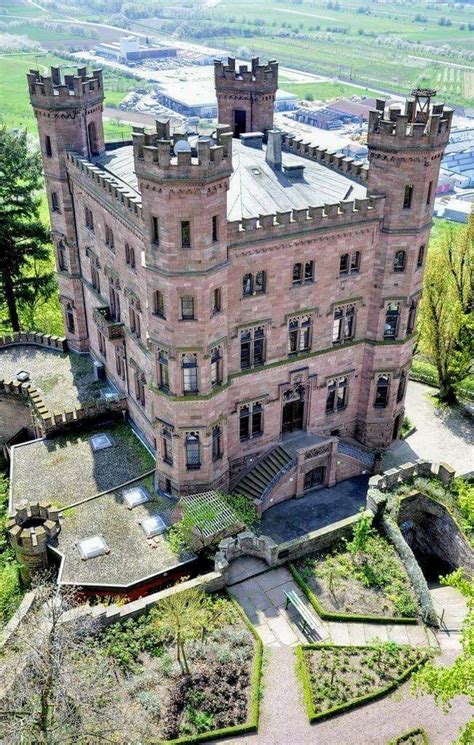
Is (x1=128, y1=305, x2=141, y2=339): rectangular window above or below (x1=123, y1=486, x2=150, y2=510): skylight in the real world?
above

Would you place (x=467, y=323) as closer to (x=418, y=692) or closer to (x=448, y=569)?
(x=448, y=569)

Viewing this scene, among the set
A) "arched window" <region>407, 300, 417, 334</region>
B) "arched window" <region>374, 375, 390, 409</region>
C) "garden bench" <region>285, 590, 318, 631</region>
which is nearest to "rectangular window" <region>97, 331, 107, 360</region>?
"arched window" <region>374, 375, 390, 409</region>

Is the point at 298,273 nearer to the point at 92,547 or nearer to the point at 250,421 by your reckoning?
the point at 250,421

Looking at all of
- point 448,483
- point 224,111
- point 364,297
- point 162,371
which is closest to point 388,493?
point 448,483

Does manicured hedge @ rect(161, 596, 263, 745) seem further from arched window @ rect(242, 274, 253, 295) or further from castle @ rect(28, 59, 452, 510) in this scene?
arched window @ rect(242, 274, 253, 295)

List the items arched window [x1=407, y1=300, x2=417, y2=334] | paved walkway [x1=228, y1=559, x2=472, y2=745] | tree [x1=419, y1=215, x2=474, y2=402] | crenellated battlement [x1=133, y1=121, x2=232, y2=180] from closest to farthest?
1. paved walkway [x1=228, y1=559, x2=472, y2=745]
2. crenellated battlement [x1=133, y1=121, x2=232, y2=180]
3. arched window [x1=407, y1=300, x2=417, y2=334]
4. tree [x1=419, y1=215, x2=474, y2=402]

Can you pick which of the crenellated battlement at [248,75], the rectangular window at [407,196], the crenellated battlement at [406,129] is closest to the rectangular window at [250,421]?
the rectangular window at [407,196]
